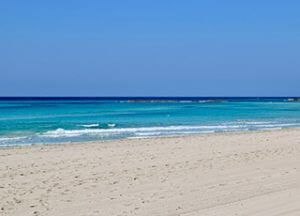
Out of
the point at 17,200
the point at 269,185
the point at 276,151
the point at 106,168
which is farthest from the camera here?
the point at 276,151

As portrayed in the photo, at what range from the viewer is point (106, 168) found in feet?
40.8

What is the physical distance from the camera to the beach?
7930 mm

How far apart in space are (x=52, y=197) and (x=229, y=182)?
3.59 m

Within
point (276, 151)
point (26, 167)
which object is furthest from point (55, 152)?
point (276, 151)

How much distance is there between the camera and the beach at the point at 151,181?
7.93 metres

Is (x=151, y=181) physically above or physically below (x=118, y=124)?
below

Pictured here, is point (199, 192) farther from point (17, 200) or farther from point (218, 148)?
point (218, 148)

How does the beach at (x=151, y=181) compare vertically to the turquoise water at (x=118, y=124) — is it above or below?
below

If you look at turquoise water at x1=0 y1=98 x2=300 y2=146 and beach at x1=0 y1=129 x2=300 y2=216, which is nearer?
beach at x1=0 y1=129 x2=300 y2=216

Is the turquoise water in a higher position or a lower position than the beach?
higher

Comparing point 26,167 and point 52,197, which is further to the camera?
point 26,167

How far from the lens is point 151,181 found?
1028 cm

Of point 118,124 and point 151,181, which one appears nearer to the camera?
point 151,181

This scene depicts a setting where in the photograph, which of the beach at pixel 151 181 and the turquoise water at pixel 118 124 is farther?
the turquoise water at pixel 118 124
